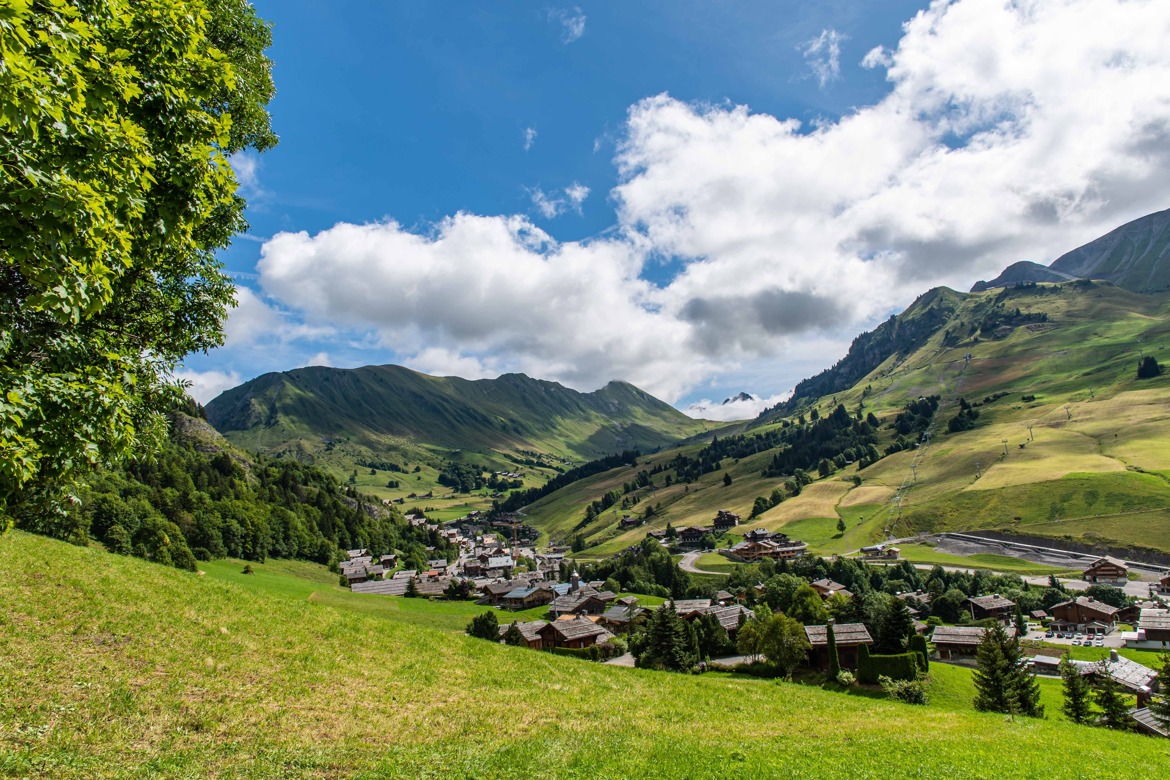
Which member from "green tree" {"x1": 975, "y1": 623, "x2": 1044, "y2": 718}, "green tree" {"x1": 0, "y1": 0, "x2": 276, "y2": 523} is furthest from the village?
"green tree" {"x1": 0, "y1": 0, "x2": 276, "y2": 523}

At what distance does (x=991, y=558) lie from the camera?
13862 cm

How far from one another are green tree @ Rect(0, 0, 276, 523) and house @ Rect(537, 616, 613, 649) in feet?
225

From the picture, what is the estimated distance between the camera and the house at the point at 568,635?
2857 inches

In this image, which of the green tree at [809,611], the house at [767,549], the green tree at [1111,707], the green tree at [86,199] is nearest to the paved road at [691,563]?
the house at [767,549]

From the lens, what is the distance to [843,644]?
63250 mm

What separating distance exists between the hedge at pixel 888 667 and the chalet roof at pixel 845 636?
692cm

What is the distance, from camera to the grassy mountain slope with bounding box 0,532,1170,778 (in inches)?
472

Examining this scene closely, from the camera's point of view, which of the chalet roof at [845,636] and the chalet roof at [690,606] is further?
the chalet roof at [690,606]

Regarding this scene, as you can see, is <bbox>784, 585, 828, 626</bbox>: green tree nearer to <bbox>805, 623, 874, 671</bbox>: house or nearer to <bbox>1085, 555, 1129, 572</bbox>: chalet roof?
<bbox>805, 623, 874, 671</bbox>: house

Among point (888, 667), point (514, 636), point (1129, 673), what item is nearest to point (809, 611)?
point (888, 667)

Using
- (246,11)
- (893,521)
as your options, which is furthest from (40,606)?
(893,521)

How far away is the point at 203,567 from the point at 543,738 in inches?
3310

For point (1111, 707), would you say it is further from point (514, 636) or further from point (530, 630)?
point (530, 630)

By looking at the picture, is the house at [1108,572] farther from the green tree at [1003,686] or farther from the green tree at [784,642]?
the green tree at [784,642]
